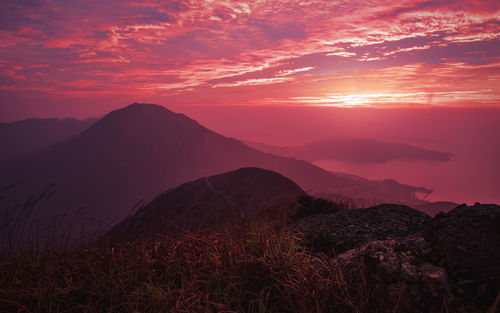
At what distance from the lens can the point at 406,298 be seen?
368 centimetres

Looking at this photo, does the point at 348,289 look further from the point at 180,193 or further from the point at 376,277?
the point at 180,193

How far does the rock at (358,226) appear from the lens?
714 cm

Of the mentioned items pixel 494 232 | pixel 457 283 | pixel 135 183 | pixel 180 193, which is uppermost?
pixel 494 232

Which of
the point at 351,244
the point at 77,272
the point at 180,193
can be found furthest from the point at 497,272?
the point at 180,193

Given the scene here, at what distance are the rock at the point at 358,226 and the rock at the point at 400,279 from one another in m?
2.43

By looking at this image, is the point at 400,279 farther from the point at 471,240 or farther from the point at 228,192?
the point at 228,192

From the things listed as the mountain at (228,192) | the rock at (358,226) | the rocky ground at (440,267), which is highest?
the rocky ground at (440,267)

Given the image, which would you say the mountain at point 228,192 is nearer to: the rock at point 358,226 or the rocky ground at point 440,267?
the rock at point 358,226

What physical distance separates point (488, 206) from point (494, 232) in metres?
0.47

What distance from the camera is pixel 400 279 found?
3.87 m

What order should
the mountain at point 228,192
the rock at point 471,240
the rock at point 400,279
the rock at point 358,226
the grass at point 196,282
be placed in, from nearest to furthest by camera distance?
1. the rock at point 400,279
2. the rock at point 471,240
3. the grass at point 196,282
4. the rock at point 358,226
5. the mountain at point 228,192

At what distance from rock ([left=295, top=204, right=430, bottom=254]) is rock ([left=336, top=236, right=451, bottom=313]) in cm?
243

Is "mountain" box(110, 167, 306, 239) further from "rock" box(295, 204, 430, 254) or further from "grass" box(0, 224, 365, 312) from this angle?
"grass" box(0, 224, 365, 312)

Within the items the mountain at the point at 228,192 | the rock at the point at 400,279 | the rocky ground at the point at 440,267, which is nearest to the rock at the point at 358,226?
the rocky ground at the point at 440,267
